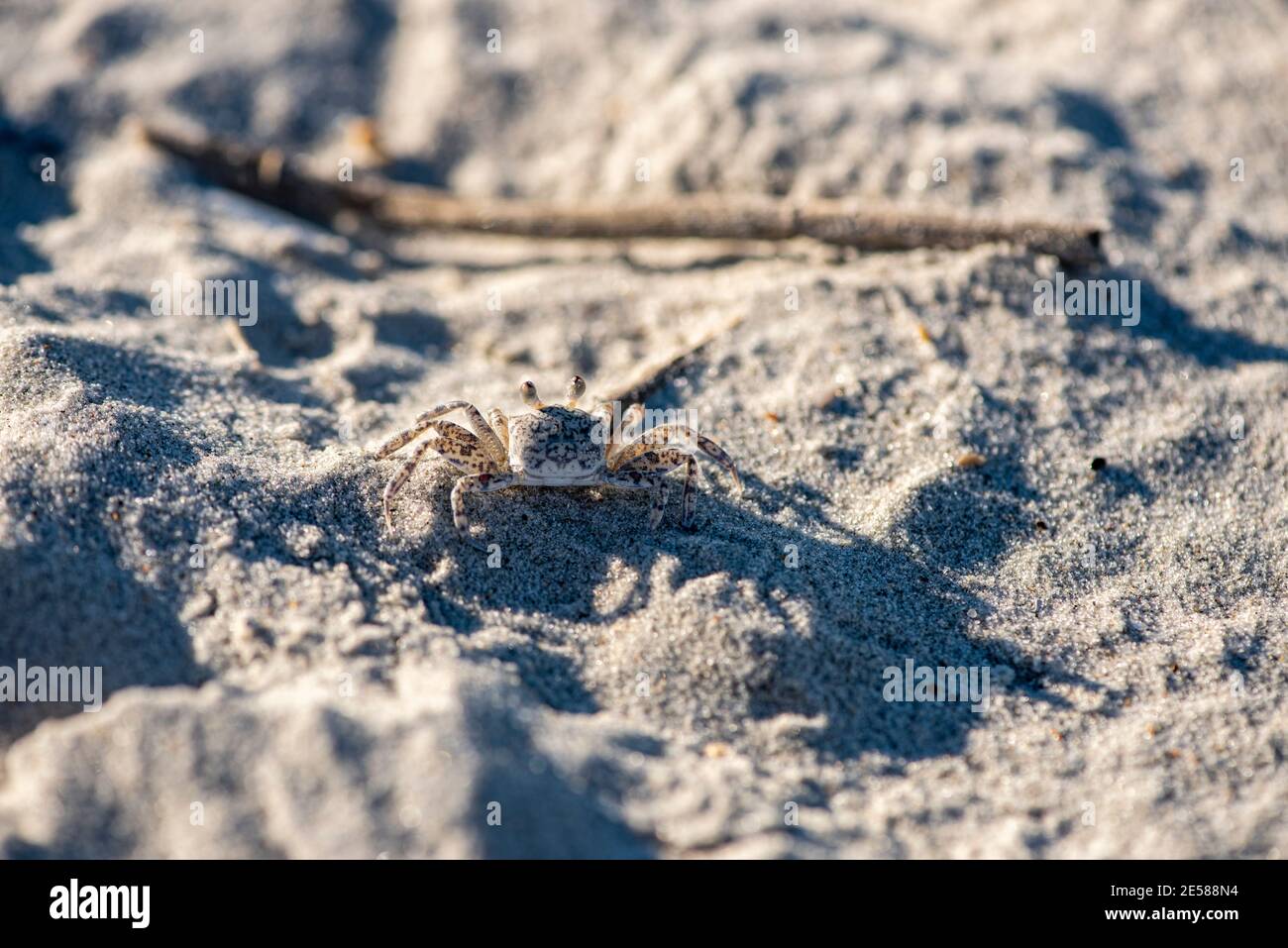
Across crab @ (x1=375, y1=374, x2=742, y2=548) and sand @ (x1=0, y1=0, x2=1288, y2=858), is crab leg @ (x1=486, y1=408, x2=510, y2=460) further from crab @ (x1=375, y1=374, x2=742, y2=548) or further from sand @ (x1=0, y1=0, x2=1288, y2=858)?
sand @ (x1=0, y1=0, x2=1288, y2=858)

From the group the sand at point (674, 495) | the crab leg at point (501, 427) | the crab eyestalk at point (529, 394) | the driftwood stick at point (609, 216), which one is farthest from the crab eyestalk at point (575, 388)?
the driftwood stick at point (609, 216)

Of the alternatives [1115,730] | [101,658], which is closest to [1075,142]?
[1115,730]

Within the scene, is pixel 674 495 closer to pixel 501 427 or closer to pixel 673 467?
pixel 673 467

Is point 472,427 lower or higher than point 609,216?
lower

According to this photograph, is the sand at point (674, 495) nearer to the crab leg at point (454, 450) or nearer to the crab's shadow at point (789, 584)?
the crab's shadow at point (789, 584)

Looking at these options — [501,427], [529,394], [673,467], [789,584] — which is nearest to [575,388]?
[529,394]

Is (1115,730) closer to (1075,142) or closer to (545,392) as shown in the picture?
(545,392)
